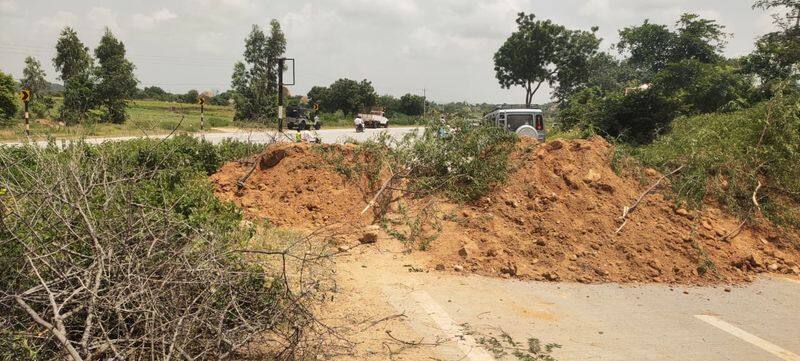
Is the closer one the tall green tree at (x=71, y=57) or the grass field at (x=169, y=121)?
the grass field at (x=169, y=121)

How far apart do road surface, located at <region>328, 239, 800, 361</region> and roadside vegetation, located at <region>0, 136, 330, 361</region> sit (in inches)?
38.4

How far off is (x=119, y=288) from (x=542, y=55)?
127ft

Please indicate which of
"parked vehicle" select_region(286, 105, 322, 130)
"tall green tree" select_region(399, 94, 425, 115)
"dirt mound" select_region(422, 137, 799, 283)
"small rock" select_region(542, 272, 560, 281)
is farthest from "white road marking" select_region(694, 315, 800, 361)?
"tall green tree" select_region(399, 94, 425, 115)

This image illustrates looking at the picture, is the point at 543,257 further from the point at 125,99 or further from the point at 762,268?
the point at 125,99

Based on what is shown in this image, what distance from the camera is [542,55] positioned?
38438 millimetres

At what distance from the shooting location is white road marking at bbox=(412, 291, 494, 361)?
3938mm

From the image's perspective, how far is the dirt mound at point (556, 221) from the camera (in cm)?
613

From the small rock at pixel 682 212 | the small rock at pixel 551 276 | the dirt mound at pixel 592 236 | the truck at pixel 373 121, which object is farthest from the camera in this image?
the truck at pixel 373 121

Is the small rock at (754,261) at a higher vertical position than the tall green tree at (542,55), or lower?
lower

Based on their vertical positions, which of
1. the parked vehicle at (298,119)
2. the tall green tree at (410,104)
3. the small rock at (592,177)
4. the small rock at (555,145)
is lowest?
the small rock at (592,177)

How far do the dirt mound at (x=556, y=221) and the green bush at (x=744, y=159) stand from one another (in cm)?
46

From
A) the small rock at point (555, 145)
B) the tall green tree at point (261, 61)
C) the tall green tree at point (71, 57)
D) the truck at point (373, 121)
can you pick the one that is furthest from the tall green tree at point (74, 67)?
the small rock at point (555, 145)

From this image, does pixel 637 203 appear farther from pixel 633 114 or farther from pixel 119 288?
pixel 633 114

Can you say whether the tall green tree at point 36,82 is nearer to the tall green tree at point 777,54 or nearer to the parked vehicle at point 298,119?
the parked vehicle at point 298,119
